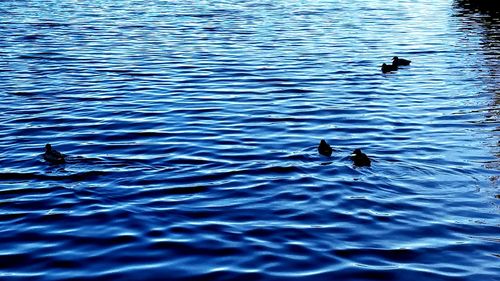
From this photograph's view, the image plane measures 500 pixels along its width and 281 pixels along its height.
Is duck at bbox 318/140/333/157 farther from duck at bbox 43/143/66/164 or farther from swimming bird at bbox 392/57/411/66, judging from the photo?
swimming bird at bbox 392/57/411/66

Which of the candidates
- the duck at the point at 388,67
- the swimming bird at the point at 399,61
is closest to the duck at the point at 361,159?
the duck at the point at 388,67

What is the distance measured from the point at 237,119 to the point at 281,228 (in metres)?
8.16

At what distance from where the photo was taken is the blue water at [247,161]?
10703 millimetres

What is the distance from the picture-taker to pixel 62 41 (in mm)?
33656

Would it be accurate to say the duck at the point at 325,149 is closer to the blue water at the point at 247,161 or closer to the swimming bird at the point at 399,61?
the blue water at the point at 247,161

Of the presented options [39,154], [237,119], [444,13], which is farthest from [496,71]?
[444,13]

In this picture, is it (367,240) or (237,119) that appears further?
(237,119)

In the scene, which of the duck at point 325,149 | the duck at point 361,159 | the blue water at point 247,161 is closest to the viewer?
the blue water at point 247,161

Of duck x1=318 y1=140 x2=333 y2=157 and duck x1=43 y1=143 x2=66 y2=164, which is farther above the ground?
duck x1=43 y1=143 x2=66 y2=164

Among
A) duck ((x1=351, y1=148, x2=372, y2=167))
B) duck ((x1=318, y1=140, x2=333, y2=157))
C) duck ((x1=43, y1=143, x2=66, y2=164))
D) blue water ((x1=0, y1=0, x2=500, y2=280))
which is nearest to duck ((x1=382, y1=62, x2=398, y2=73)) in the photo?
blue water ((x1=0, y1=0, x2=500, y2=280))

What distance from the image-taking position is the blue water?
10.7 meters

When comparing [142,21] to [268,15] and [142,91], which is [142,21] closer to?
[268,15]

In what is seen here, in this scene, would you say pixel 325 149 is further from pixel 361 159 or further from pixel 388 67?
pixel 388 67

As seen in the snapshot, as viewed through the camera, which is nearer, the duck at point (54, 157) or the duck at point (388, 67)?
the duck at point (54, 157)
